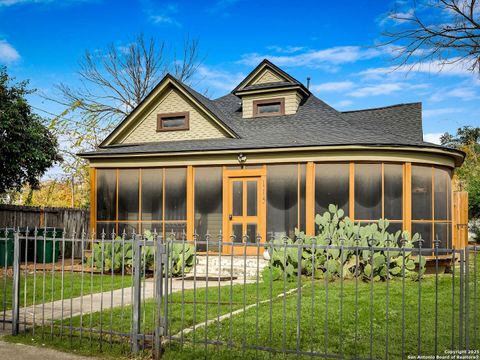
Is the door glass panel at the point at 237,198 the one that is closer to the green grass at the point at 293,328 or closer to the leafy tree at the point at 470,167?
the green grass at the point at 293,328

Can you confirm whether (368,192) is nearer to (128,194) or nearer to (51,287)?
(128,194)

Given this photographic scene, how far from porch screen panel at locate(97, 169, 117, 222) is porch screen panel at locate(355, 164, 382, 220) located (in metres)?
8.37

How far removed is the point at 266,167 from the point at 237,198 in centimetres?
139

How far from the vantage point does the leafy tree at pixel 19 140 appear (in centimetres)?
1906

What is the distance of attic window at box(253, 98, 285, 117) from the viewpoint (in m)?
19.1

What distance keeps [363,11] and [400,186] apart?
17.3 feet

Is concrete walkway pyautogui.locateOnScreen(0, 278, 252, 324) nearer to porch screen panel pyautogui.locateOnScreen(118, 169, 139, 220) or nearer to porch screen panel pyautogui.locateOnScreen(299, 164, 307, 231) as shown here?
porch screen panel pyautogui.locateOnScreen(299, 164, 307, 231)

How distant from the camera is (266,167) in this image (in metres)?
15.5

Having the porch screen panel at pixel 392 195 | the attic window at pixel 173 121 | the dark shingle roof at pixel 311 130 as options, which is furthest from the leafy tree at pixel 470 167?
the attic window at pixel 173 121

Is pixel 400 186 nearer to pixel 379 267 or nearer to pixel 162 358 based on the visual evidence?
pixel 379 267

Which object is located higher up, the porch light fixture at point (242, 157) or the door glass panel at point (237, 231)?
the porch light fixture at point (242, 157)

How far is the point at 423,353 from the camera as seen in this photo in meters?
6.12

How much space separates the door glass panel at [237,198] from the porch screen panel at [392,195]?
14.7 feet

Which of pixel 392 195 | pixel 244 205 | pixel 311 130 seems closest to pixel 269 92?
pixel 311 130
